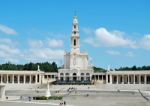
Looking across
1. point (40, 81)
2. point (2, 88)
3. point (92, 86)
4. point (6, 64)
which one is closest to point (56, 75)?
point (40, 81)

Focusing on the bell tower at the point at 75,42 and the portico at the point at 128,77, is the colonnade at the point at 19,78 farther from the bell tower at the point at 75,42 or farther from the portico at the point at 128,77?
the portico at the point at 128,77

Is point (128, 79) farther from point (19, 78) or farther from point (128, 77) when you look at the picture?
point (19, 78)

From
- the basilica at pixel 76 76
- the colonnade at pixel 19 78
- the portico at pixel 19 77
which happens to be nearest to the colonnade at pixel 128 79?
the basilica at pixel 76 76

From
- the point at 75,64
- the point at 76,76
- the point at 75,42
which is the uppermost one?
the point at 75,42

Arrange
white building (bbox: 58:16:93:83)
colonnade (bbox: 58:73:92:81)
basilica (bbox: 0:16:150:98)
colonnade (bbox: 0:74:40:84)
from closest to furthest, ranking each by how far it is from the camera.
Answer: basilica (bbox: 0:16:150:98)
colonnade (bbox: 0:74:40:84)
colonnade (bbox: 58:73:92:81)
white building (bbox: 58:16:93:83)

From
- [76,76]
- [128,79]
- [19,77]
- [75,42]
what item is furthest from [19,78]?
[128,79]

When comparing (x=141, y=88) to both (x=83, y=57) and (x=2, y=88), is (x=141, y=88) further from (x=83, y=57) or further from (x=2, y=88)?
(x=2, y=88)

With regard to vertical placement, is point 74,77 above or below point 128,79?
above

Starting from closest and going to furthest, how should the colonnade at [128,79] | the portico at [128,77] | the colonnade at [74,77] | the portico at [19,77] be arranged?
1. the portico at [128,77]
2. the colonnade at [128,79]
3. the portico at [19,77]
4. the colonnade at [74,77]

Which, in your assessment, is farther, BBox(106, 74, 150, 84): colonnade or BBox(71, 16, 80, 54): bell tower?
BBox(71, 16, 80, 54): bell tower

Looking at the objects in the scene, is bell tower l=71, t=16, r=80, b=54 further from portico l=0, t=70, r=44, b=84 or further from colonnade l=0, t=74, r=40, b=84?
colonnade l=0, t=74, r=40, b=84

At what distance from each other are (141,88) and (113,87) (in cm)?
696

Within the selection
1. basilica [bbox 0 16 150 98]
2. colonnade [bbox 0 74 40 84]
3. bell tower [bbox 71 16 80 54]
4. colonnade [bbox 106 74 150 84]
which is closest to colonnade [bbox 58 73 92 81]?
basilica [bbox 0 16 150 98]

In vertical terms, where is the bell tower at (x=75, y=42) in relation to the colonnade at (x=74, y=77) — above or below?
above
